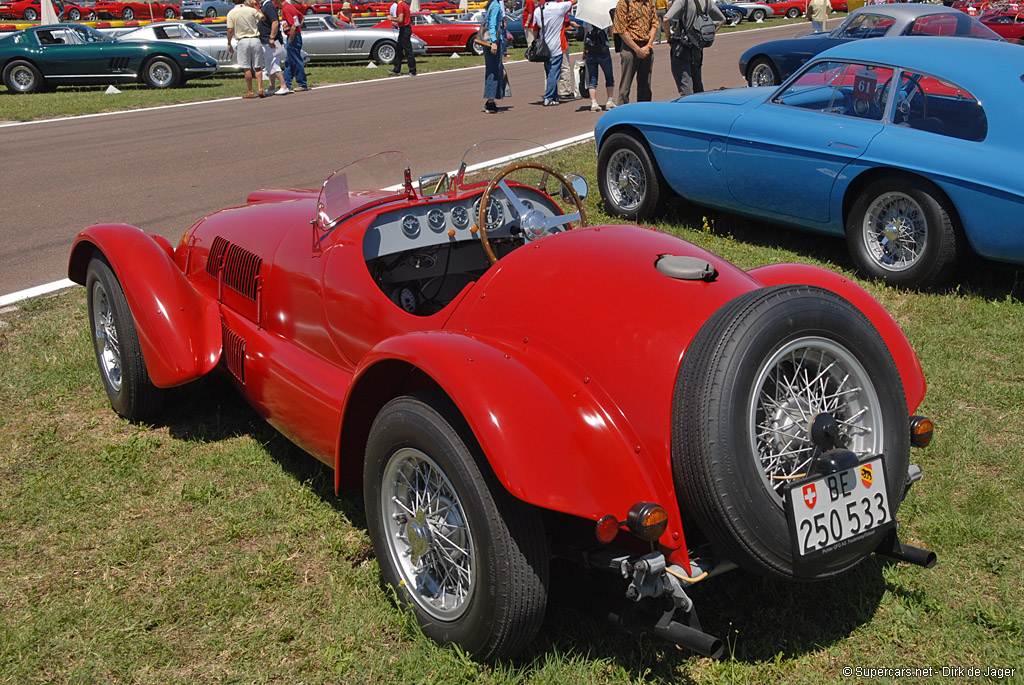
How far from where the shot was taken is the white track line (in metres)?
4.03

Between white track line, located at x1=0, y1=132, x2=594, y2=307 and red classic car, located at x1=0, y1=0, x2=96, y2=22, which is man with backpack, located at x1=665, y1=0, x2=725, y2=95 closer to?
white track line, located at x1=0, y1=132, x2=594, y2=307

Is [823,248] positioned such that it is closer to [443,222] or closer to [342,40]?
[443,222]

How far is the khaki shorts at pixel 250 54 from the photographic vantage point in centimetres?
1734

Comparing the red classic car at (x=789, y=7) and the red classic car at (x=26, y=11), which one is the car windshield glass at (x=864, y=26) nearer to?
the red classic car at (x=789, y=7)

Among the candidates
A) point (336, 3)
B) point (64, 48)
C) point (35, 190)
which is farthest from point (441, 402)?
point (336, 3)

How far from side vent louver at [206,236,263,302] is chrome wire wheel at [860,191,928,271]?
408cm

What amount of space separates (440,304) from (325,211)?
0.65m

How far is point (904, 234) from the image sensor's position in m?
5.88

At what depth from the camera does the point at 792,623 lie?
115 inches

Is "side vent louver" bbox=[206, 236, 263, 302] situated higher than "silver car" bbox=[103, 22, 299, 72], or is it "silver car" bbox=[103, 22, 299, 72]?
"silver car" bbox=[103, 22, 299, 72]

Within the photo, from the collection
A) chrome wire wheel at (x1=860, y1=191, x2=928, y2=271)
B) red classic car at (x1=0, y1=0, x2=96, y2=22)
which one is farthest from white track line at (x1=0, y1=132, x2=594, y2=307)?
red classic car at (x1=0, y1=0, x2=96, y2=22)

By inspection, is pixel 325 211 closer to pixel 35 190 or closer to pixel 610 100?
pixel 35 190

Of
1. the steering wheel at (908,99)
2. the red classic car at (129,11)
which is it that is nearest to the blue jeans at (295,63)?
the steering wheel at (908,99)

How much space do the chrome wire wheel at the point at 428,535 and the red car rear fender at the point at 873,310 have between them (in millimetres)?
1438
